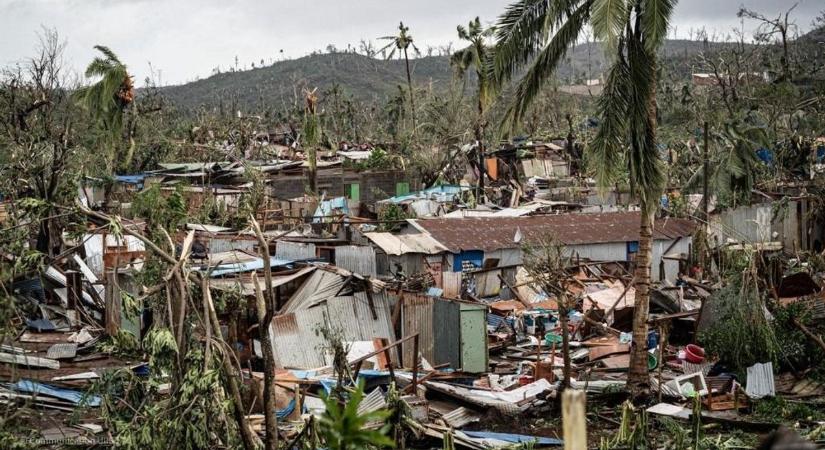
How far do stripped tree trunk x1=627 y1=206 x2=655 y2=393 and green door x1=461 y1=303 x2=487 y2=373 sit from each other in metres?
2.52

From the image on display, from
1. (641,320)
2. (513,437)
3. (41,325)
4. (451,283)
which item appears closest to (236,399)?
(513,437)

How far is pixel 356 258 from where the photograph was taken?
67.3ft

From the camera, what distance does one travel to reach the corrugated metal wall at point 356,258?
67.2 ft

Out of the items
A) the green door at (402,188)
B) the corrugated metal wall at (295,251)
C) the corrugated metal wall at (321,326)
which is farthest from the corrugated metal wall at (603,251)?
the green door at (402,188)

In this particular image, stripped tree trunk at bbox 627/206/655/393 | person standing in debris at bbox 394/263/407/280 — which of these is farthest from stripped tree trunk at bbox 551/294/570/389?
person standing in debris at bbox 394/263/407/280

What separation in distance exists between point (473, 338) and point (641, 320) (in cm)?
287

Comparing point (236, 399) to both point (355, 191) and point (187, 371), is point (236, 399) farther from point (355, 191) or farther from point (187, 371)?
point (355, 191)

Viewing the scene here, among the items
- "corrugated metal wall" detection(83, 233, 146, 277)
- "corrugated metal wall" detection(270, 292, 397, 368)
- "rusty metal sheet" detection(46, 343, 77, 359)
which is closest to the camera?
"corrugated metal wall" detection(270, 292, 397, 368)

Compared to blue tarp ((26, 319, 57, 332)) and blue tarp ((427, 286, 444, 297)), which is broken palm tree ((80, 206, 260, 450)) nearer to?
blue tarp ((26, 319, 57, 332))

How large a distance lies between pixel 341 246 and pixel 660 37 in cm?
1029

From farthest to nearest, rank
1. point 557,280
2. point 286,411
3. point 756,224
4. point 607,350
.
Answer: point 756,224 → point 607,350 → point 557,280 → point 286,411

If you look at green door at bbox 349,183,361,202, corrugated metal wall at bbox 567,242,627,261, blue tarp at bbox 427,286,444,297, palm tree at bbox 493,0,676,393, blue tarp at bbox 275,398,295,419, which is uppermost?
palm tree at bbox 493,0,676,393

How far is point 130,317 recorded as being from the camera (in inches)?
357

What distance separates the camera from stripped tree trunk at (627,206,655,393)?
44.0 ft
